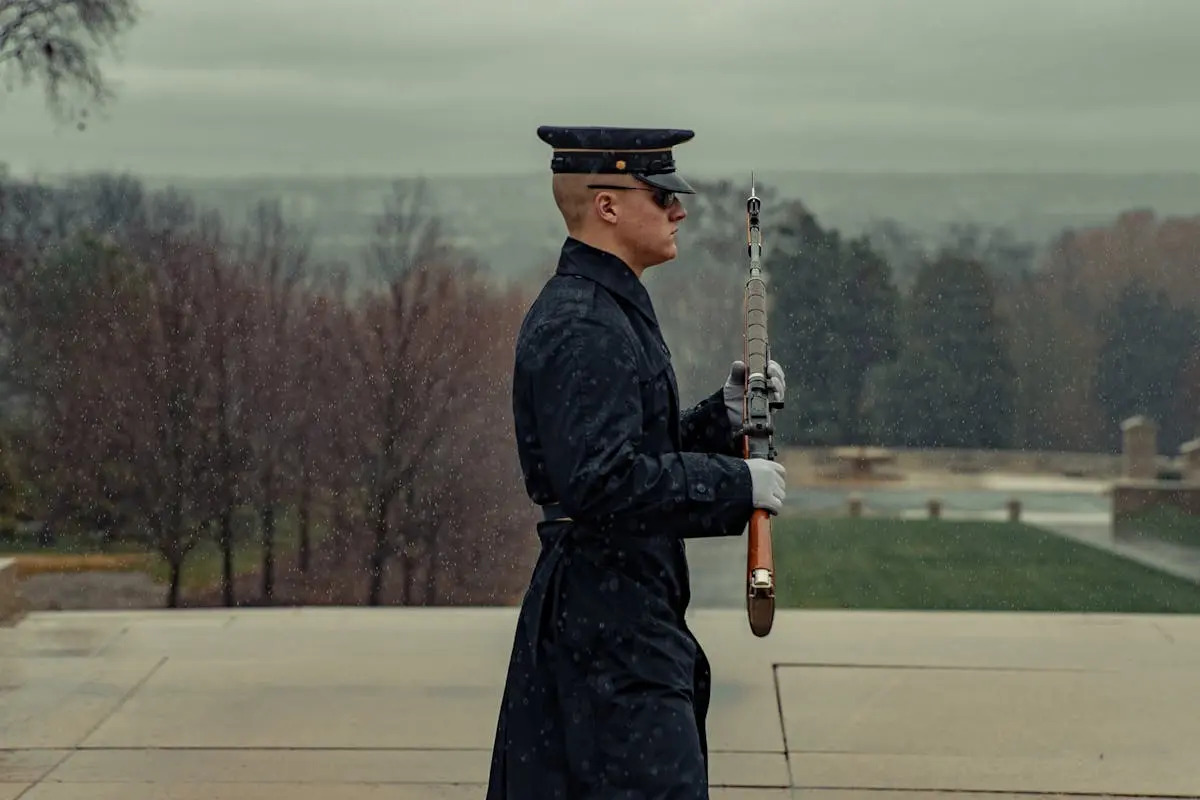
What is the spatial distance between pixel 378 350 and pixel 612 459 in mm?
12019

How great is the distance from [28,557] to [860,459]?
22.1ft

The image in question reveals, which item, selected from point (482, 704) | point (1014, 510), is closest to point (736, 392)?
point (482, 704)

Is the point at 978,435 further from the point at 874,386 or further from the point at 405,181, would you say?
the point at 405,181

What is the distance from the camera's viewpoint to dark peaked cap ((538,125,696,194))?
2.95 metres

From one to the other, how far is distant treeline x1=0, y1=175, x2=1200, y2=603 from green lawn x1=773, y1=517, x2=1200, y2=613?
3301 millimetres

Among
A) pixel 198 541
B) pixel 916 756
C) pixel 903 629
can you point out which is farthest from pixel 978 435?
pixel 916 756

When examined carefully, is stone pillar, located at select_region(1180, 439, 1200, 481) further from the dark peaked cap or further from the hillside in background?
the dark peaked cap

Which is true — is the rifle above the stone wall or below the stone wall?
above

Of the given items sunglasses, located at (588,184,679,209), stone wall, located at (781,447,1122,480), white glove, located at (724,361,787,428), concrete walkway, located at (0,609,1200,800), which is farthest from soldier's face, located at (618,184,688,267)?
stone wall, located at (781,447,1122,480)

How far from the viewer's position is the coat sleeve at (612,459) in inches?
107

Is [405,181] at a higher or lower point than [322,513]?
higher

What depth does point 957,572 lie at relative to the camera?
898 inches

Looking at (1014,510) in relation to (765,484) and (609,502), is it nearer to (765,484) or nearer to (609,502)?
(765,484)

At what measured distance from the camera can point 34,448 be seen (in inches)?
573
